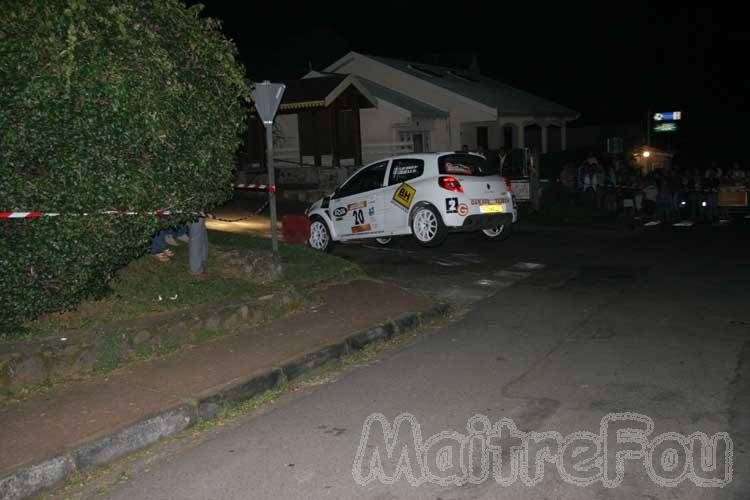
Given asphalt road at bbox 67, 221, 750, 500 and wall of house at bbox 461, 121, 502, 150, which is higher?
wall of house at bbox 461, 121, 502, 150

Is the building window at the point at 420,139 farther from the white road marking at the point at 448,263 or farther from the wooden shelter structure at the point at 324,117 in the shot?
the white road marking at the point at 448,263

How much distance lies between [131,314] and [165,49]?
2974 millimetres

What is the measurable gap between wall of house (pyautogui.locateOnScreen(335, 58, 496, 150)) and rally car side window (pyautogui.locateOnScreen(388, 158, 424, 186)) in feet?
56.8

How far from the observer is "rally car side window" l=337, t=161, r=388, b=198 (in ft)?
44.6

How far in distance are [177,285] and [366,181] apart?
18.0ft

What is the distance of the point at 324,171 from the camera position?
83.3 feet

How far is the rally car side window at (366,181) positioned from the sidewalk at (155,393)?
4675 millimetres

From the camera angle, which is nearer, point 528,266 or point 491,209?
point 491,209

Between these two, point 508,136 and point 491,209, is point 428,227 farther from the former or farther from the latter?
point 508,136

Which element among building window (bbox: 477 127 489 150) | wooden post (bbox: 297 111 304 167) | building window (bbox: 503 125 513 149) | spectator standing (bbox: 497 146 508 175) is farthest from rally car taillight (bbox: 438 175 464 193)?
building window (bbox: 503 125 513 149)

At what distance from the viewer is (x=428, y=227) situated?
12.9 meters

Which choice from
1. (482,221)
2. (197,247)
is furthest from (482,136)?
(197,247)

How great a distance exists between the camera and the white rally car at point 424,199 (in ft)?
41.1

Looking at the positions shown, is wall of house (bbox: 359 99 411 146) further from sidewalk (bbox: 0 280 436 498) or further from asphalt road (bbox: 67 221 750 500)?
sidewalk (bbox: 0 280 436 498)
